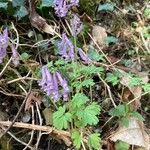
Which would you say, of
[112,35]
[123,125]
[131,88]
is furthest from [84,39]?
[123,125]

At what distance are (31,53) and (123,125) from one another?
0.80 m

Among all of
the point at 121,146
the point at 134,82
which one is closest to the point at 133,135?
the point at 121,146

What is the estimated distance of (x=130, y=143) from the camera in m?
2.42

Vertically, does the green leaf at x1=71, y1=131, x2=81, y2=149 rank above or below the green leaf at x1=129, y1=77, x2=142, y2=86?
below

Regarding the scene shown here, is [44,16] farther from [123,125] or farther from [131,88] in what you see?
[123,125]

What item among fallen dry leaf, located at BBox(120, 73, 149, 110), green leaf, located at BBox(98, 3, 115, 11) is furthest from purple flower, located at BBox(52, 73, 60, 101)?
green leaf, located at BBox(98, 3, 115, 11)

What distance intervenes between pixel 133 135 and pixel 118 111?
173mm

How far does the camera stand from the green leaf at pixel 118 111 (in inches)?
94.6

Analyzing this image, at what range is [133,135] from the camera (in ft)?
8.04

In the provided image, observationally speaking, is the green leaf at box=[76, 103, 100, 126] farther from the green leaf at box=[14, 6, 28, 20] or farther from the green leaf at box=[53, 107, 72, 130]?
the green leaf at box=[14, 6, 28, 20]

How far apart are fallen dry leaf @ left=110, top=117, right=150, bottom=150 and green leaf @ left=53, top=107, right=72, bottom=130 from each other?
0.38 m

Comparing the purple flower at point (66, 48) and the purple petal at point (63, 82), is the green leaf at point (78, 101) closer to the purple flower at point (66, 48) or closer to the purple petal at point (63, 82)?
the purple petal at point (63, 82)

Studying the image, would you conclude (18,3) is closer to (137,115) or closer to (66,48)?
(66,48)

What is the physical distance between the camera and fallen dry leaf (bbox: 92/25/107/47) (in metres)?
3.04
